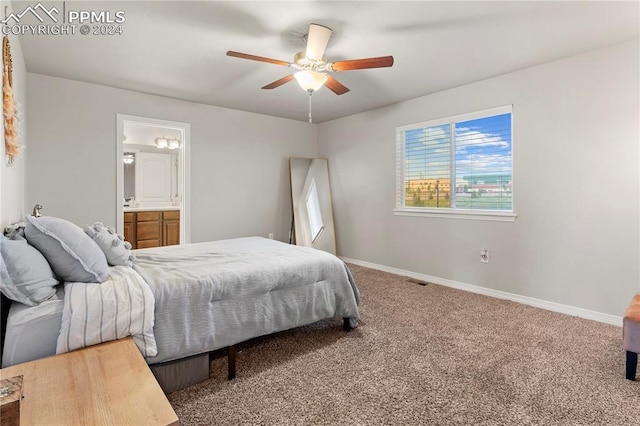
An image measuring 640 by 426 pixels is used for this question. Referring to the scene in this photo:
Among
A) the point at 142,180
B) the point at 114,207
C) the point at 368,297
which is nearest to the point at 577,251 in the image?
the point at 368,297

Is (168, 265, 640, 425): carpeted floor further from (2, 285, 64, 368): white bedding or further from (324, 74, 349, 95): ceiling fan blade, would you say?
(324, 74, 349, 95): ceiling fan blade

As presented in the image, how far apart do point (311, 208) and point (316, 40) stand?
322 cm

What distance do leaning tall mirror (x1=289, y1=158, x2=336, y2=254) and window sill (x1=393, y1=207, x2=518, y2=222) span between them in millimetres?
1275

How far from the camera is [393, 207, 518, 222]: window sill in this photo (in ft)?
11.5

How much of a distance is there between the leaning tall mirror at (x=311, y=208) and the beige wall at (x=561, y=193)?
5.01 ft

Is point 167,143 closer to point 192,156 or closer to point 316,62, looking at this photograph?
point 192,156

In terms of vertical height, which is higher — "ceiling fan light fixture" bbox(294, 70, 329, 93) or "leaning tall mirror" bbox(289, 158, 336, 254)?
"ceiling fan light fixture" bbox(294, 70, 329, 93)

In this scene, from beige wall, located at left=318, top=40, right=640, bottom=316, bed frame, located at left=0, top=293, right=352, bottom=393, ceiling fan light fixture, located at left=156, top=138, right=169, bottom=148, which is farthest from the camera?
ceiling fan light fixture, located at left=156, top=138, right=169, bottom=148

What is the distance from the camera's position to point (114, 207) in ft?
12.8

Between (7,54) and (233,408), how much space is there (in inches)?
98.8

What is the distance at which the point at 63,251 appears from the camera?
1733 mm

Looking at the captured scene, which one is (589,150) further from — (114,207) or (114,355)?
(114,207)

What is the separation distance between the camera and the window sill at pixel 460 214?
351 centimetres

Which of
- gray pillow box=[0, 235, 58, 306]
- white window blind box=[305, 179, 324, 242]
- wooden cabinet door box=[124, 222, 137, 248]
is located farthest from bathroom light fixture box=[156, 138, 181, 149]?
gray pillow box=[0, 235, 58, 306]
